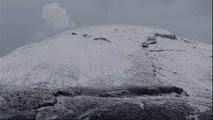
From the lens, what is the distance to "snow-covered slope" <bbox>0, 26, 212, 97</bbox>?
32031mm

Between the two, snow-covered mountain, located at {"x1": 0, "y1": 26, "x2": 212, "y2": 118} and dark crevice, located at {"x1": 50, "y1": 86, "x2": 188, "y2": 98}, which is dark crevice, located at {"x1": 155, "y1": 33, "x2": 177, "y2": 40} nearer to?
snow-covered mountain, located at {"x1": 0, "y1": 26, "x2": 212, "y2": 118}

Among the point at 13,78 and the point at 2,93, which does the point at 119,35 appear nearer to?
the point at 13,78

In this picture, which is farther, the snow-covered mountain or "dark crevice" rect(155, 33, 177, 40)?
"dark crevice" rect(155, 33, 177, 40)

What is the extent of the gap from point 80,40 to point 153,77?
29.1 feet

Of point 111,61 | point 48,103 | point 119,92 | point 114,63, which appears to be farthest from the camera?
point 111,61

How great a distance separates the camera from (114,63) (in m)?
35.5

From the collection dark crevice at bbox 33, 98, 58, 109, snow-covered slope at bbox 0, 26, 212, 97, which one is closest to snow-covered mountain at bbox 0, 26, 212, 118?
snow-covered slope at bbox 0, 26, 212, 97

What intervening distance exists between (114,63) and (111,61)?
1.20 ft

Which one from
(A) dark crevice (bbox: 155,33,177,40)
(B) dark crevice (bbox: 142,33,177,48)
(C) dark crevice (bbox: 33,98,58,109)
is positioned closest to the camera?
(C) dark crevice (bbox: 33,98,58,109)

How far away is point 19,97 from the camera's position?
82.5 feet

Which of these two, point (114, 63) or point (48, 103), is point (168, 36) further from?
point (48, 103)

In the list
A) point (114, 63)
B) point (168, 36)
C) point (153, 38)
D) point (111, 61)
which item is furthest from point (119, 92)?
point (168, 36)

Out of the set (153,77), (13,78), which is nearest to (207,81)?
(153,77)

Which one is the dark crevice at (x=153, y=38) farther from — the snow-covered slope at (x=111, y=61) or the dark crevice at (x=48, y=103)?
the dark crevice at (x=48, y=103)
